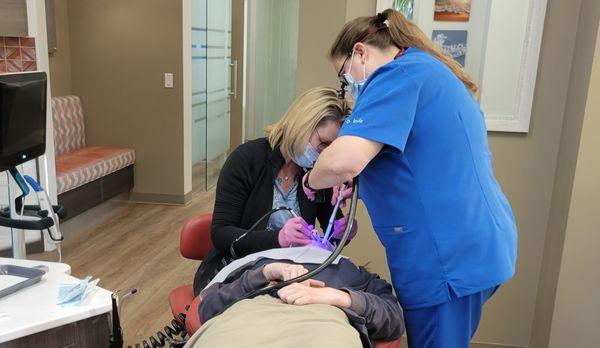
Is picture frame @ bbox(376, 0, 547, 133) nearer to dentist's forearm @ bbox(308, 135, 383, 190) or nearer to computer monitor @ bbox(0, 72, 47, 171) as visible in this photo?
dentist's forearm @ bbox(308, 135, 383, 190)

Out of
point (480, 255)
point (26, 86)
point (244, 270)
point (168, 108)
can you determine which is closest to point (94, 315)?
point (244, 270)

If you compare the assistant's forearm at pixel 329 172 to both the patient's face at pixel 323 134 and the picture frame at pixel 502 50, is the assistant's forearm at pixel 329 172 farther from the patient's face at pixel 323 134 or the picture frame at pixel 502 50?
the picture frame at pixel 502 50

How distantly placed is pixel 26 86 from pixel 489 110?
1.70 m

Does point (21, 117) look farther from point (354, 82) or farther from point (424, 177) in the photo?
point (424, 177)

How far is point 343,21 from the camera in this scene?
6.80 ft

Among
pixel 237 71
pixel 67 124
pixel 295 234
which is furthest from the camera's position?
pixel 237 71

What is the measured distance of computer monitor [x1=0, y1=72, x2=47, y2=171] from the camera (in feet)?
4.19

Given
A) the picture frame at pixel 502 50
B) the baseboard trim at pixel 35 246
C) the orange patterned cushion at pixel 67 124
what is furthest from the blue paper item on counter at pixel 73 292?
the orange patterned cushion at pixel 67 124

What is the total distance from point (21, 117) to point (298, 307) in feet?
2.97

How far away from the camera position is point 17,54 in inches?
122

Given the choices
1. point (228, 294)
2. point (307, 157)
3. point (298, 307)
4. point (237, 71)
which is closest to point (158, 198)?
point (237, 71)

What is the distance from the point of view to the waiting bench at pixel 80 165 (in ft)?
11.6

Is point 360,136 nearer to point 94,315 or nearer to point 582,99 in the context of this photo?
point 94,315

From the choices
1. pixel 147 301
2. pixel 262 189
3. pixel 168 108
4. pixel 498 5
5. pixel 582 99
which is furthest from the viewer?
pixel 168 108
